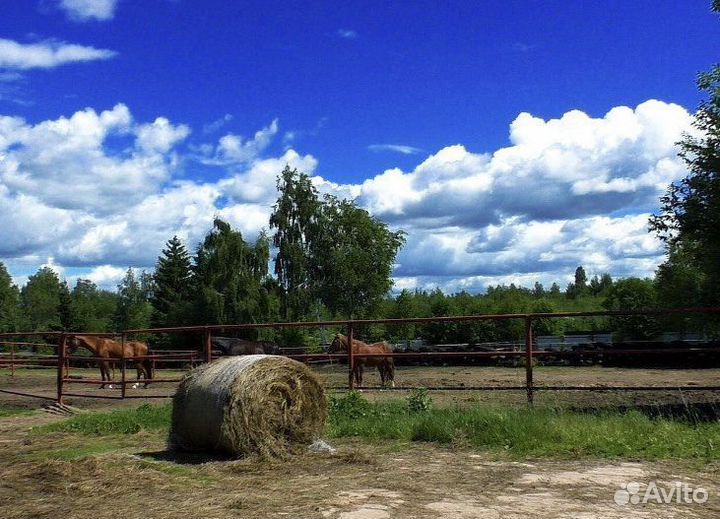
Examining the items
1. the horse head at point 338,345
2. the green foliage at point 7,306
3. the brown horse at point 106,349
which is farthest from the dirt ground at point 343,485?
the green foliage at point 7,306

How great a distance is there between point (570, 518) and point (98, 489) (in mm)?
3737

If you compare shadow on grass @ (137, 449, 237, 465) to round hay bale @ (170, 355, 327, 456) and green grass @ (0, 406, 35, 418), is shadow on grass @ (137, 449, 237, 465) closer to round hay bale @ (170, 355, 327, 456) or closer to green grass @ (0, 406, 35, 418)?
round hay bale @ (170, 355, 327, 456)

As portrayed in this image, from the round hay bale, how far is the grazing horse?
50.2 feet

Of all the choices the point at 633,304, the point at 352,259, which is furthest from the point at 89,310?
the point at 633,304

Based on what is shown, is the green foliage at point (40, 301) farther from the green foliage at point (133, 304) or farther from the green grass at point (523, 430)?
the green grass at point (523, 430)

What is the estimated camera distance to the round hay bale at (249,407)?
22.9ft

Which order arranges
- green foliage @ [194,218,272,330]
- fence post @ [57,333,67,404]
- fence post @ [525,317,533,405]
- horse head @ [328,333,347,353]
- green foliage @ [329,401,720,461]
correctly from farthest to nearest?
green foliage @ [194,218,272,330] < horse head @ [328,333,347,353] < fence post @ [57,333,67,404] < fence post @ [525,317,533,405] < green foliage @ [329,401,720,461]

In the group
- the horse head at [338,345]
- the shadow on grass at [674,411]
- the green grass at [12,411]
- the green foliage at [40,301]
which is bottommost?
the green grass at [12,411]

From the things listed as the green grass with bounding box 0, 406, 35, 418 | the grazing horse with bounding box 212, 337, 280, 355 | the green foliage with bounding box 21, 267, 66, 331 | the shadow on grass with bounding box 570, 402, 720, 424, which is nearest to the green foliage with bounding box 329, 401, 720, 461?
the shadow on grass with bounding box 570, 402, 720, 424

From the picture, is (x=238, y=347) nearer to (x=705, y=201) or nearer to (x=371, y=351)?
(x=371, y=351)

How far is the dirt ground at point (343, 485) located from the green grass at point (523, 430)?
12.6 inches

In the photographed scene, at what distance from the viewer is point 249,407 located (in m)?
7.02

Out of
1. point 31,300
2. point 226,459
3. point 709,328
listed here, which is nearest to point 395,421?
point 226,459

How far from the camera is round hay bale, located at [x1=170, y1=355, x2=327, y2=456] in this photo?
6969 millimetres
